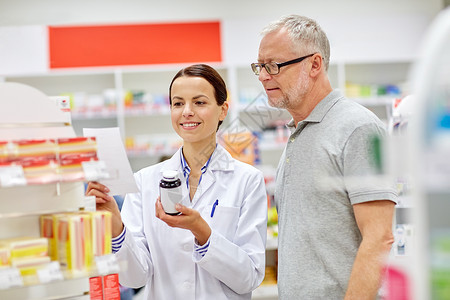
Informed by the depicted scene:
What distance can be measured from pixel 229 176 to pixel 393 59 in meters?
5.36

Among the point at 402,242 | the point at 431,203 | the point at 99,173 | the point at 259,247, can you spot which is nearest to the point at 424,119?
the point at 431,203

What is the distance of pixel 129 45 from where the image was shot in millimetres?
7012

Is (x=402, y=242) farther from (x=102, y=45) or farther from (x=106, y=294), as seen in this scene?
(x=102, y=45)

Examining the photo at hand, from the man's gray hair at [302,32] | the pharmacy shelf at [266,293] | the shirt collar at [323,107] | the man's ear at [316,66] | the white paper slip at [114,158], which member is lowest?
the pharmacy shelf at [266,293]

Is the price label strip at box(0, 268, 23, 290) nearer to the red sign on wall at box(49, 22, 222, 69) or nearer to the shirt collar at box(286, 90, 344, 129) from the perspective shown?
the shirt collar at box(286, 90, 344, 129)

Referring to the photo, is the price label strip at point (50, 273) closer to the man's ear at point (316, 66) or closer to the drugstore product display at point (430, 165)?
the drugstore product display at point (430, 165)

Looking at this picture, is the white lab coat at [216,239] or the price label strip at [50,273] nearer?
the price label strip at [50,273]

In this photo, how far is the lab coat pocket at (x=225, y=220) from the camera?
229 cm

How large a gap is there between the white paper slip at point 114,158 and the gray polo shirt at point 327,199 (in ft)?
2.08

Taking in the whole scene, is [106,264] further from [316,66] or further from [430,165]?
[316,66]

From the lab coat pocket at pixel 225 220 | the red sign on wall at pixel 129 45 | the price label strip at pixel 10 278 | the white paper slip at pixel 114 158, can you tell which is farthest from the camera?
the red sign on wall at pixel 129 45

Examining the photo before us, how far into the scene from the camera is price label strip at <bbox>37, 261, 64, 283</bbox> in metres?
1.51

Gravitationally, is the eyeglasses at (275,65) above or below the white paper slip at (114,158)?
above

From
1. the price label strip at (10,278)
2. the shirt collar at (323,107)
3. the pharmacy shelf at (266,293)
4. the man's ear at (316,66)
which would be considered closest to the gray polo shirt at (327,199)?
the shirt collar at (323,107)
